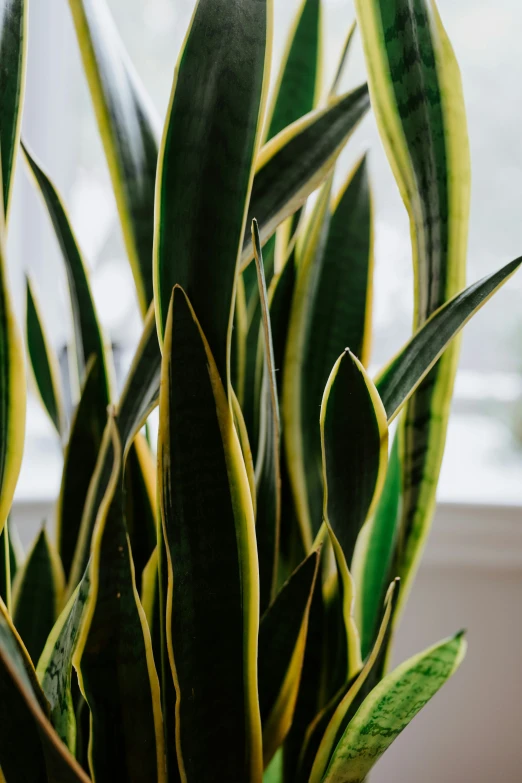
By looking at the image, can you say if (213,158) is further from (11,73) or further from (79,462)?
(79,462)

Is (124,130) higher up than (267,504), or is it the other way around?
(124,130)

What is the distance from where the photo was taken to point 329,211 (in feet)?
1.51

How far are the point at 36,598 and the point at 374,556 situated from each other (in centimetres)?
23

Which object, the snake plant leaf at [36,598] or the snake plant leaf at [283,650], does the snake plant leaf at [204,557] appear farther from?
the snake plant leaf at [36,598]

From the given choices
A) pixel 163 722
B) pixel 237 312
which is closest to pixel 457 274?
pixel 237 312

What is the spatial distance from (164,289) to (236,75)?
3.8 inches

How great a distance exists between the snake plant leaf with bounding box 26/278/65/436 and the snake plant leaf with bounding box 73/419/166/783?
8.0 inches

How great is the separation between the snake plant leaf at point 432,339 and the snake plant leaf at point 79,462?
0.19 meters

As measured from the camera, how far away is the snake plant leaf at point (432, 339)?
31 cm

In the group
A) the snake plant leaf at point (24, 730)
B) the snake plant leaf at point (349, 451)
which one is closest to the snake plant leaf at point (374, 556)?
the snake plant leaf at point (349, 451)

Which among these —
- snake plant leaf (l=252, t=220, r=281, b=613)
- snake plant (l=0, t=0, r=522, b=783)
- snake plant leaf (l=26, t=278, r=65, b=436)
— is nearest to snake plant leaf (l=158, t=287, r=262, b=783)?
snake plant (l=0, t=0, r=522, b=783)

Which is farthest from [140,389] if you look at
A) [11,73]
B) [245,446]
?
[11,73]

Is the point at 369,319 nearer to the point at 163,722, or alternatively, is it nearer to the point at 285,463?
the point at 285,463

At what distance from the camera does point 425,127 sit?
0.34 meters
